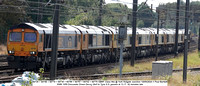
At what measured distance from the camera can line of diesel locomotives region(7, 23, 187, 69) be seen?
72.0ft

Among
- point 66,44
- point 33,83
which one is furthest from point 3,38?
point 33,83

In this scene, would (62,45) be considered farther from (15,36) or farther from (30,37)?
(15,36)

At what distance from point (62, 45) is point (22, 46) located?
3.10m

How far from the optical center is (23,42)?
2220 cm

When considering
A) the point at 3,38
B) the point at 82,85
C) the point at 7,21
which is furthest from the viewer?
the point at 3,38

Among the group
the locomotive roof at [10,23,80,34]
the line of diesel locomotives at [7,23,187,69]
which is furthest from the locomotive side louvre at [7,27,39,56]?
the locomotive roof at [10,23,80,34]

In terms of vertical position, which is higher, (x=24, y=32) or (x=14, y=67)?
(x=24, y=32)

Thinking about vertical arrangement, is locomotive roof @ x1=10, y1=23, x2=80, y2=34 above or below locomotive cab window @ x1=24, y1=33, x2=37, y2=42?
above

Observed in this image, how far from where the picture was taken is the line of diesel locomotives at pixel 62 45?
864 inches

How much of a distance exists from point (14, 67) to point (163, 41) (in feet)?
87.3

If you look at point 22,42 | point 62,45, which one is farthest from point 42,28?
point 62,45

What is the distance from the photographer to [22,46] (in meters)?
22.1

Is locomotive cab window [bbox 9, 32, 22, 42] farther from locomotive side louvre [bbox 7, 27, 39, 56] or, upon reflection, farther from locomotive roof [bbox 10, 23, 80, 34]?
locomotive roof [bbox 10, 23, 80, 34]

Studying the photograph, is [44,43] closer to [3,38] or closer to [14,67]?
[14,67]
